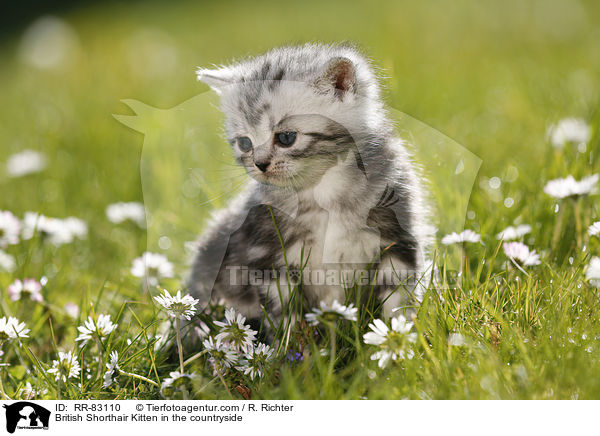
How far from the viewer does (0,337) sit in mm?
1429

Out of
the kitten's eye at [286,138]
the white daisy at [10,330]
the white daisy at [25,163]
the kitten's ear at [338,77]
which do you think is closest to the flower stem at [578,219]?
the kitten's ear at [338,77]

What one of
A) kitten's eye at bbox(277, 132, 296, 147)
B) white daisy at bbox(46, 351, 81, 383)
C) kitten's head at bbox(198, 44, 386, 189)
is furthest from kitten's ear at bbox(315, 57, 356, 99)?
white daisy at bbox(46, 351, 81, 383)

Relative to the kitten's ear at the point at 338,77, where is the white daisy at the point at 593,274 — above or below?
below

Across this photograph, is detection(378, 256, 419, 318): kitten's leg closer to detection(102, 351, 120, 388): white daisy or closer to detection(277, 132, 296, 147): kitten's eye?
detection(277, 132, 296, 147): kitten's eye

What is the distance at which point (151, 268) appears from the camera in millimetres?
1867

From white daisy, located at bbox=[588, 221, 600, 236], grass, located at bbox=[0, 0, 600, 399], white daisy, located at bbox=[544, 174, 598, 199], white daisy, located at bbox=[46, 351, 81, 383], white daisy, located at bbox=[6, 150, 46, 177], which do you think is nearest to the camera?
grass, located at bbox=[0, 0, 600, 399]

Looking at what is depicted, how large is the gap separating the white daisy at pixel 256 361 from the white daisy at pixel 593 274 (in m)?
0.85

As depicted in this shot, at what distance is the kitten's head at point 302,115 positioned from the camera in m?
1.42

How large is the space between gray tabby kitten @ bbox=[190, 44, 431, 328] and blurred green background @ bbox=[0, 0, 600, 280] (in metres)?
0.20

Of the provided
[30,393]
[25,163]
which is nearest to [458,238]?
[30,393]

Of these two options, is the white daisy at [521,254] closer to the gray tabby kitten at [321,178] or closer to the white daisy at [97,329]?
the gray tabby kitten at [321,178]

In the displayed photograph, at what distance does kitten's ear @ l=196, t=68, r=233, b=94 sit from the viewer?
Answer: 1562 millimetres
